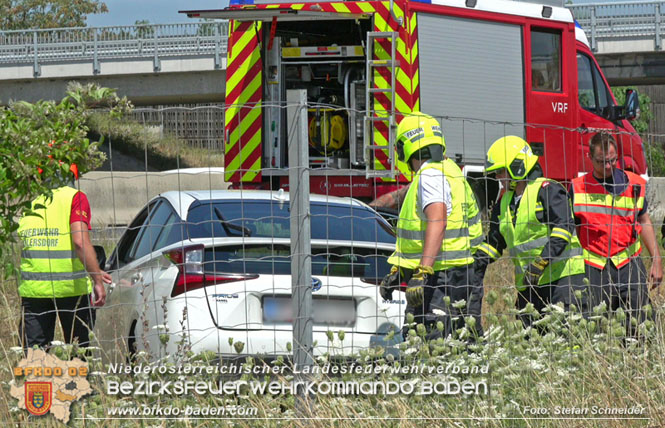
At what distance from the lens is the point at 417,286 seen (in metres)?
4.85

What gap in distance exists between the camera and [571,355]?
4379 millimetres

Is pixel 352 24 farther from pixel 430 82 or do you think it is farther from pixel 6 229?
pixel 6 229

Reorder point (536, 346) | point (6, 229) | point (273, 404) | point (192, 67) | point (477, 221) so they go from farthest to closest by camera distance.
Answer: point (192, 67), point (477, 221), point (536, 346), point (273, 404), point (6, 229)

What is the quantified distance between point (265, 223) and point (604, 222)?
→ 2.02 metres

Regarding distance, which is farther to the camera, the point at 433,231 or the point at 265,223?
the point at 265,223

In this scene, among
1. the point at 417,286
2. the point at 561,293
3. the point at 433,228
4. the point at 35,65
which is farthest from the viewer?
the point at 35,65

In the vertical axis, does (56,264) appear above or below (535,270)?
above

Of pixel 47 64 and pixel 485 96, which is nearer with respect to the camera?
pixel 485 96

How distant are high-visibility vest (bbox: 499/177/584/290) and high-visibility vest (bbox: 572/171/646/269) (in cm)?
22

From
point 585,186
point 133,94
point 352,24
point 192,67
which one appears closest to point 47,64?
point 133,94

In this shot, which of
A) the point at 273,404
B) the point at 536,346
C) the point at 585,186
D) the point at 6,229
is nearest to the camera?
the point at 6,229

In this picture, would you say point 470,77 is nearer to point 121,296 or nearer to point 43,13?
point 121,296

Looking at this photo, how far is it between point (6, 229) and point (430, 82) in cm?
709

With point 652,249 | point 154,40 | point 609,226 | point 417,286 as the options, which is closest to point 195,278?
point 417,286
